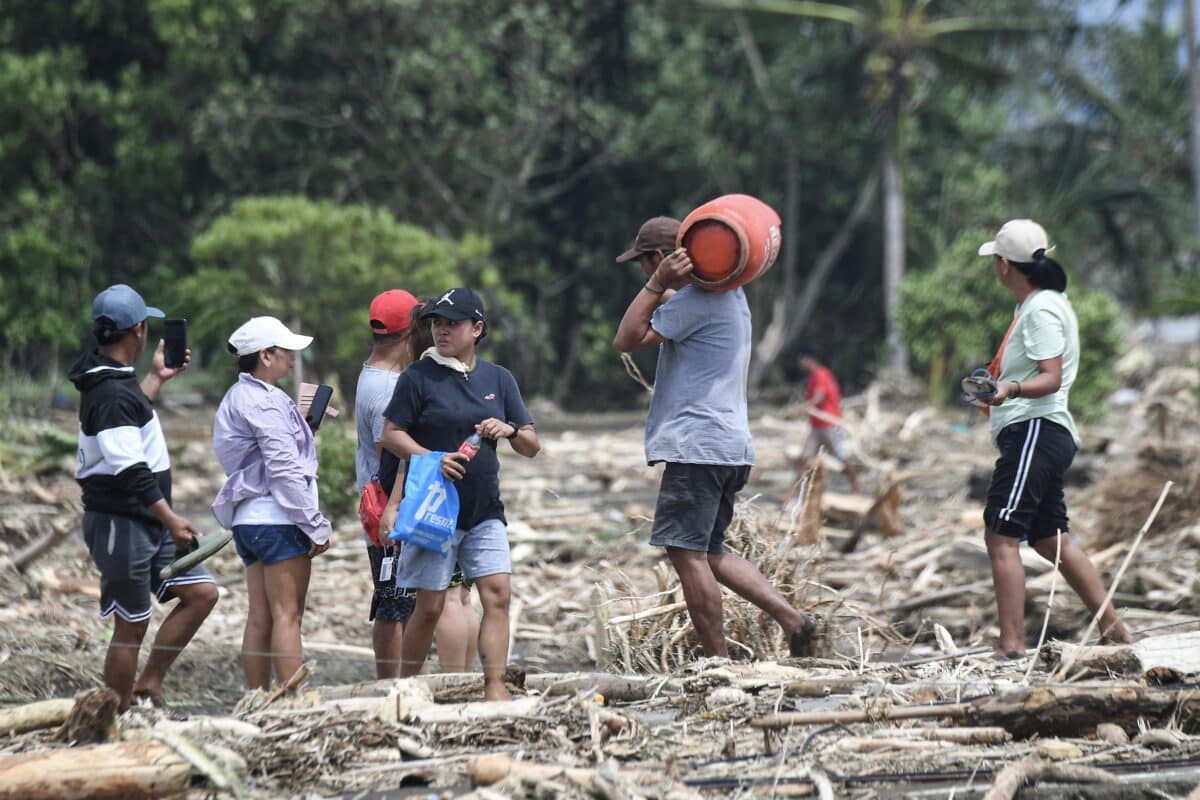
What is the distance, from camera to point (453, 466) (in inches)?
213

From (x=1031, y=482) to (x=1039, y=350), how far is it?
1.98ft

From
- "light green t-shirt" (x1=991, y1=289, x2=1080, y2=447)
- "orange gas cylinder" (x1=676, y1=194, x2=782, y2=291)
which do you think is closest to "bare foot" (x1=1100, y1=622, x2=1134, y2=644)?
"light green t-shirt" (x1=991, y1=289, x2=1080, y2=447)

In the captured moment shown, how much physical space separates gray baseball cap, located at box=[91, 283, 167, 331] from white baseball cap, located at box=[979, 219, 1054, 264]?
378cm

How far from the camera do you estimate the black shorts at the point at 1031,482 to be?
6.21m

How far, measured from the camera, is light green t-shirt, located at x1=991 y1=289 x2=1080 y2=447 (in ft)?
20.5

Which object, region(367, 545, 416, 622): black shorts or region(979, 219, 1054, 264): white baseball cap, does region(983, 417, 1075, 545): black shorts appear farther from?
region(367, 545, 416, 622): black shorts

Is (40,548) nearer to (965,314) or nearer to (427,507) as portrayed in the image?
(427,507)

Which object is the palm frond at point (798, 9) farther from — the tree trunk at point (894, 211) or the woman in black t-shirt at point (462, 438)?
the woman in black t-shirt at point (462, 438)

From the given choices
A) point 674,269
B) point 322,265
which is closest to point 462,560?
point 674,269

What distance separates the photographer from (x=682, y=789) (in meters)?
4.13

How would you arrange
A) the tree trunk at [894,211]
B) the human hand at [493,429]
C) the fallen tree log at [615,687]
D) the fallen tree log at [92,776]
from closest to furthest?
1. the fallen tree log at [92,776]
2. the fallen tree log at [615,687]
3. the human hand at [493,429]
4. the tree trunk at [894,211]

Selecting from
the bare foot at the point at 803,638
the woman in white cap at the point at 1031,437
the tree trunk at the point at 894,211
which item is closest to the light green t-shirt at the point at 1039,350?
the woman in white cap at the point at 1031,437

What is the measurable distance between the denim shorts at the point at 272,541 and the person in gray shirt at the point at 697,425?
152cm

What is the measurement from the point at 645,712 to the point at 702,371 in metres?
1.53
